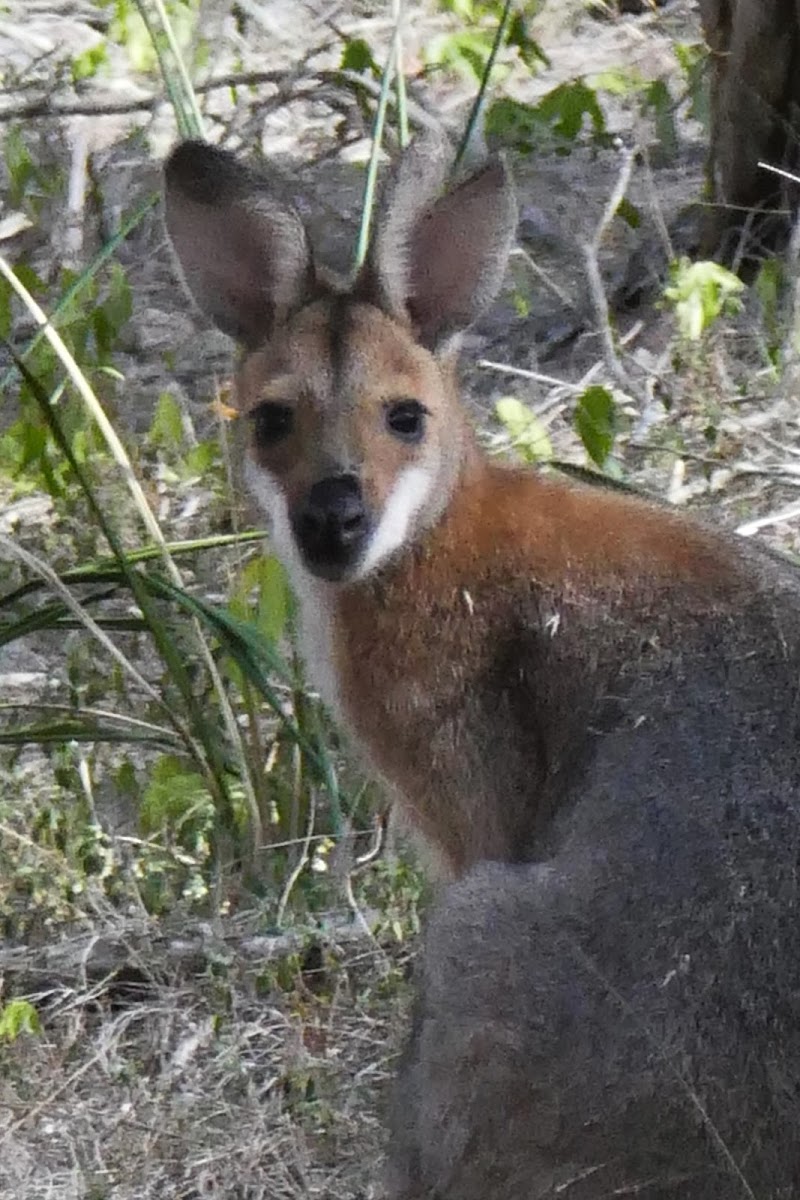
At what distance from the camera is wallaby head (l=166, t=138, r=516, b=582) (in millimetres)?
3496

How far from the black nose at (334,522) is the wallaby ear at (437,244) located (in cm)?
43

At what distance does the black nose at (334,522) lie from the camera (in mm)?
3430

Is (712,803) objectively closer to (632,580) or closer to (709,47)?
(632,580)

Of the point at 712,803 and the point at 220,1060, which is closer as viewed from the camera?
the point at 712,803

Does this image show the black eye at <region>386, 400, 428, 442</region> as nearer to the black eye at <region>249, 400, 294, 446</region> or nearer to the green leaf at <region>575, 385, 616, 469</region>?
the black eye at <region>249, 400, 294, 446</region>

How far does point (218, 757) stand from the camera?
4199mm

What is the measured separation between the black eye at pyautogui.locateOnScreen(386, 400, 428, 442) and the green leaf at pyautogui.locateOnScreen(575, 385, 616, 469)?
0.79m

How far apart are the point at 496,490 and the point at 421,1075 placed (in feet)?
3.83

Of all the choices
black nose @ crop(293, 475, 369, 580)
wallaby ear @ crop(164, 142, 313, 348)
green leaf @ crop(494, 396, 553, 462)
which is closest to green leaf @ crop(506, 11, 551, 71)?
green leaf @ crop(494, 396, 553, 462)

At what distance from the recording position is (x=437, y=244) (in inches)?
145

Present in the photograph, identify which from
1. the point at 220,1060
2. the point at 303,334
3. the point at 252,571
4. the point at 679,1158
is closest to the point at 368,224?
the point at 303,334

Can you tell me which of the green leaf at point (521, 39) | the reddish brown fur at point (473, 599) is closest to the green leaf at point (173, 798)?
the reddish brown fur at point (473, 599)

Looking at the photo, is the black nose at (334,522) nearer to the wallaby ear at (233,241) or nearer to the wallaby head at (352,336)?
the wallaby head at (352,336)

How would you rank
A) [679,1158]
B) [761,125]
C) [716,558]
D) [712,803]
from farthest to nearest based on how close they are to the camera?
[761,125], [716,558], [712,803], [679,1158]
